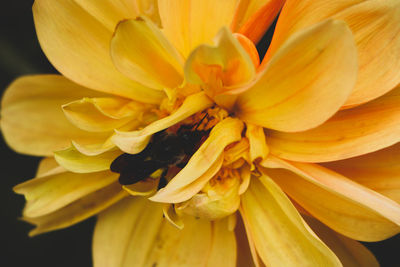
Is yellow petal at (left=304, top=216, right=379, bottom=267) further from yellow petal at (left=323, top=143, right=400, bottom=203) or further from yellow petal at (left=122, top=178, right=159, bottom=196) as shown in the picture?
yellow petal at (left=122, top=178, right=159, bottom=196)

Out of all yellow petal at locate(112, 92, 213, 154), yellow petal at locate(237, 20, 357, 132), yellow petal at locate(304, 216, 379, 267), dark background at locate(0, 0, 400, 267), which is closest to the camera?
yellow petal at locate(237, 20, 357, 132)

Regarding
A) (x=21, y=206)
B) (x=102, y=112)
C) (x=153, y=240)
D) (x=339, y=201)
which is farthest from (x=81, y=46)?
(x=21, y=206)

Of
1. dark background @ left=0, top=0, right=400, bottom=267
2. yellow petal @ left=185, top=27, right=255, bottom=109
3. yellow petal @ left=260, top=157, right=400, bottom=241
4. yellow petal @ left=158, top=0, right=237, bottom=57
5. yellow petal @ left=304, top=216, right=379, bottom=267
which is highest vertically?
yellow petal @ left=158, top=0, right=237, bottom=57

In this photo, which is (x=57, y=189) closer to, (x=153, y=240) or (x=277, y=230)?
(x=153, y=240)

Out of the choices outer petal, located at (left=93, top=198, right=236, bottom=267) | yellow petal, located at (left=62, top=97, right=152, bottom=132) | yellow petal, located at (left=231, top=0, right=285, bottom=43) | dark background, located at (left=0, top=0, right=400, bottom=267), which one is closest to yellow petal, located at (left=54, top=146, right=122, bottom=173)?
yellow petal, located at (left=62, top=97, right=152, bottom=132)

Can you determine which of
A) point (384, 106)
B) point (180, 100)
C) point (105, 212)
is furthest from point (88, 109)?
point (384, 106)

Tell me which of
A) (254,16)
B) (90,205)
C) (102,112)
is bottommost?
(90,205)
